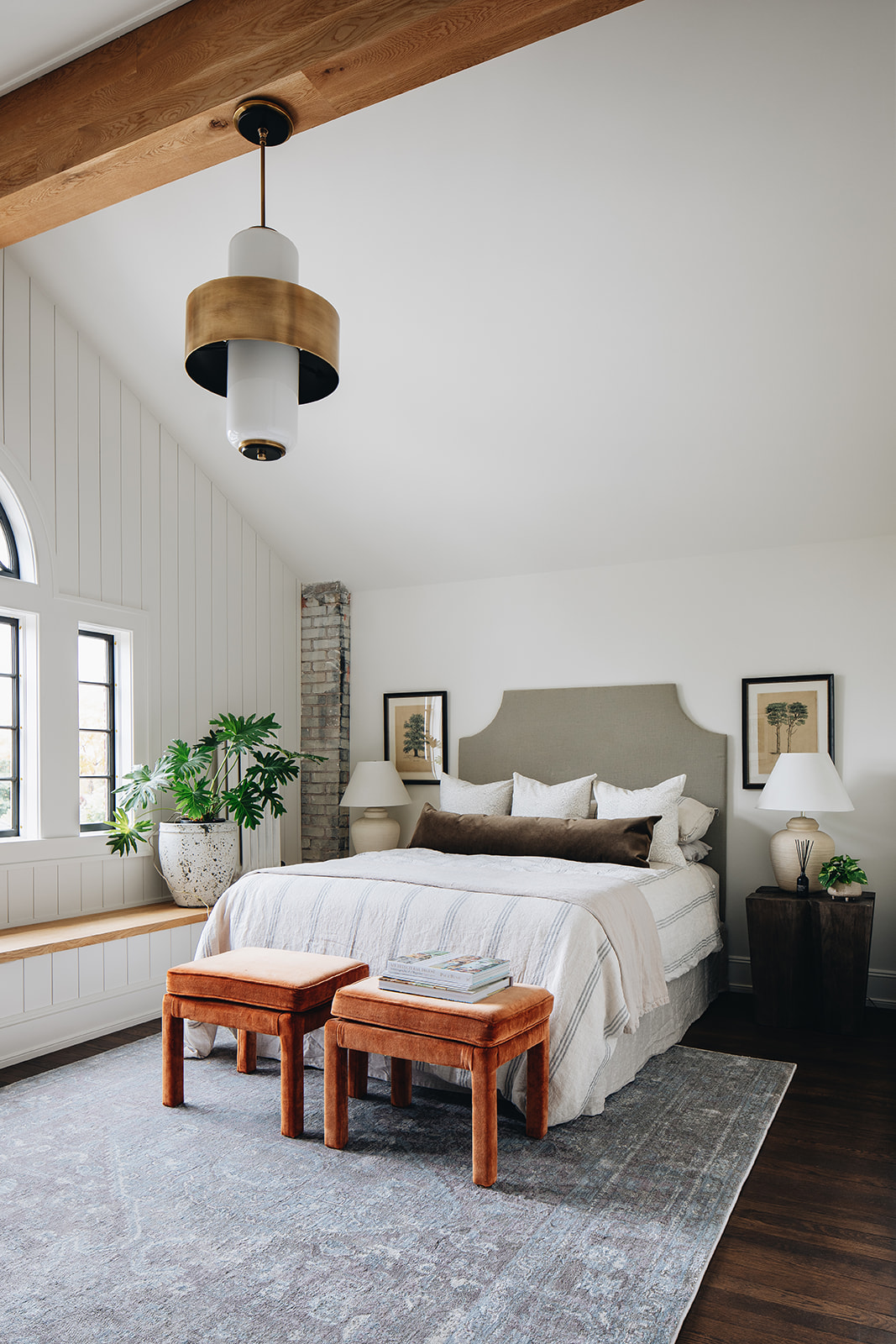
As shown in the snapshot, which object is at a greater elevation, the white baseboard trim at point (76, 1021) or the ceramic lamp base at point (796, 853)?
the ceramic lamp base at point (796, 853)

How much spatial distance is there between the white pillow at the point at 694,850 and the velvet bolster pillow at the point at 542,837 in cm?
38

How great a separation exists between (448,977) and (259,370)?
5.59 ft

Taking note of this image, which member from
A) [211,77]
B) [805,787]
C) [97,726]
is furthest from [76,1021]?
[211,77]

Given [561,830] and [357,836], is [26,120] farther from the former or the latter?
[357,836]

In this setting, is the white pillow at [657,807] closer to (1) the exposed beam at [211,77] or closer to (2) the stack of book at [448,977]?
(2) the stack of book at [448,977]

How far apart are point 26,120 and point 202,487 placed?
2.40m

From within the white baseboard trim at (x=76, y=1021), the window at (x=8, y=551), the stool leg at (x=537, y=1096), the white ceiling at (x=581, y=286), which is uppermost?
the white ceiling at (x=581, y=286)

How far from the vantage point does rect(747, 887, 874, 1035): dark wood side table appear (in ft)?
12.7

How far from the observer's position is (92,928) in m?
4.01

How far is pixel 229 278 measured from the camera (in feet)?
7.18

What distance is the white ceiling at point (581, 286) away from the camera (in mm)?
2939

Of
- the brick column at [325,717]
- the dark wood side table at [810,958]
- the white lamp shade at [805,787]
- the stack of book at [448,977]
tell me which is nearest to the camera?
the stack of book at [448,977]

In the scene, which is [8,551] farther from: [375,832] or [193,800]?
[375,832]

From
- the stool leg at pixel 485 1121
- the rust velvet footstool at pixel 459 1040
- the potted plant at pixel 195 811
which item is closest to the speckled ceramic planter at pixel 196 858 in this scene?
the potted plant at pixel 195 811
